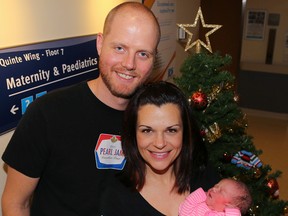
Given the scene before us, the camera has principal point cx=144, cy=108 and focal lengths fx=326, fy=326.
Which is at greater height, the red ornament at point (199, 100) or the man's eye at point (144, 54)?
the man's eye at point (144, 54)

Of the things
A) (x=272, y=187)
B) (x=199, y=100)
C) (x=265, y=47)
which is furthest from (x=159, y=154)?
(x=265, y=47)

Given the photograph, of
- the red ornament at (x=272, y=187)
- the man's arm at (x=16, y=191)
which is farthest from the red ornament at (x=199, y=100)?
the man's arm at (x=16, y=191)

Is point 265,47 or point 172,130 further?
point 265,47

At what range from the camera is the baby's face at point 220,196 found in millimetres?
1508

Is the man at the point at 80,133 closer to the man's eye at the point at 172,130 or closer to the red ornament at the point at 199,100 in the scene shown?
the man's eye at the point at 172,130

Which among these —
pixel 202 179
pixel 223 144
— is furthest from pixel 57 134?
pixel 223 144

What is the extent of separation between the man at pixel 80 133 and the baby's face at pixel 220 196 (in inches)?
19.2

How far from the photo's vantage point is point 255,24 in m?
7.52

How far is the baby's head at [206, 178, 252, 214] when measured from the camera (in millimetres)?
1510

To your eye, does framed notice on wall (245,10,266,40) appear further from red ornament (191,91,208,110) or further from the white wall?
red ornament (191,91,208,110)

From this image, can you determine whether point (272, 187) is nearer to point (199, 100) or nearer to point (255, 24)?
point (199, 100)

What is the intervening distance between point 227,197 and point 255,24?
6.81 meters

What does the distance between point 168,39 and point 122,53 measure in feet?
8.05

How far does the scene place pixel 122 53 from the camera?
1.52 meters
